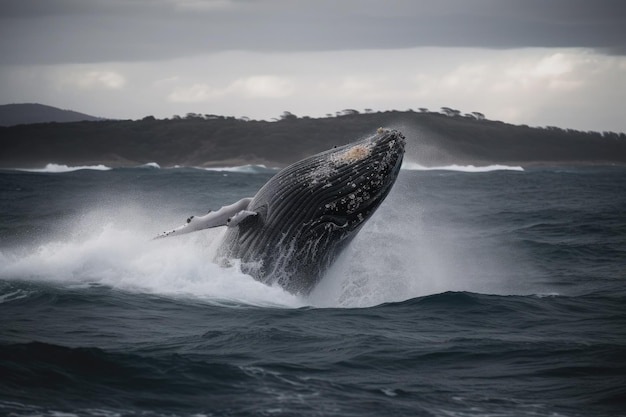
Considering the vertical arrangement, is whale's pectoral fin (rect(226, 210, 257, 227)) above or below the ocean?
above

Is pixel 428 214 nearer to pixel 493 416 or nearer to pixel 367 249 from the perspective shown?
pixel 367 249

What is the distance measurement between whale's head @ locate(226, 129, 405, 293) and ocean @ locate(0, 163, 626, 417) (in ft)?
1.54

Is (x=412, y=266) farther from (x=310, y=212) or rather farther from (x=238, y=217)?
(x=238, y=217)

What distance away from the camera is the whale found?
11.4 m

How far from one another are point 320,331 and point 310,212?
183cm

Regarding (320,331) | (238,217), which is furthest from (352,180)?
(320,331)

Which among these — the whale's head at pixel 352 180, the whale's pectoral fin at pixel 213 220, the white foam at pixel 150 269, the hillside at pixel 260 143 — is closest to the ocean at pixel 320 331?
the white foam at pixel 150 269

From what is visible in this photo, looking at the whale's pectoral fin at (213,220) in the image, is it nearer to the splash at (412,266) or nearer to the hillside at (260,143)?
the splash at (412,266)

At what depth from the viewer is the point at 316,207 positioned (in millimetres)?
11531

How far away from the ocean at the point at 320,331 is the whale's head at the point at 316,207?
47 centimetres

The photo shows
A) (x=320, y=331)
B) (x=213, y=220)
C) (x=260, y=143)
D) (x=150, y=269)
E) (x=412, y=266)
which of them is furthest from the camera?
(x=260, y=143)

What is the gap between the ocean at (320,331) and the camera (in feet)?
25.8

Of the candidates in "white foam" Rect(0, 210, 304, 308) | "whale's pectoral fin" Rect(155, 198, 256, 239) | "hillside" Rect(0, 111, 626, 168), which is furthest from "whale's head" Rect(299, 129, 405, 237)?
"hillside" Rect(0, 111, 626, 168)

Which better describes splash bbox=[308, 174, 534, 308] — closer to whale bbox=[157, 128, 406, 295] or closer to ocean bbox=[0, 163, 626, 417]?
ocean bbox=[0, 163, 626, 417]
